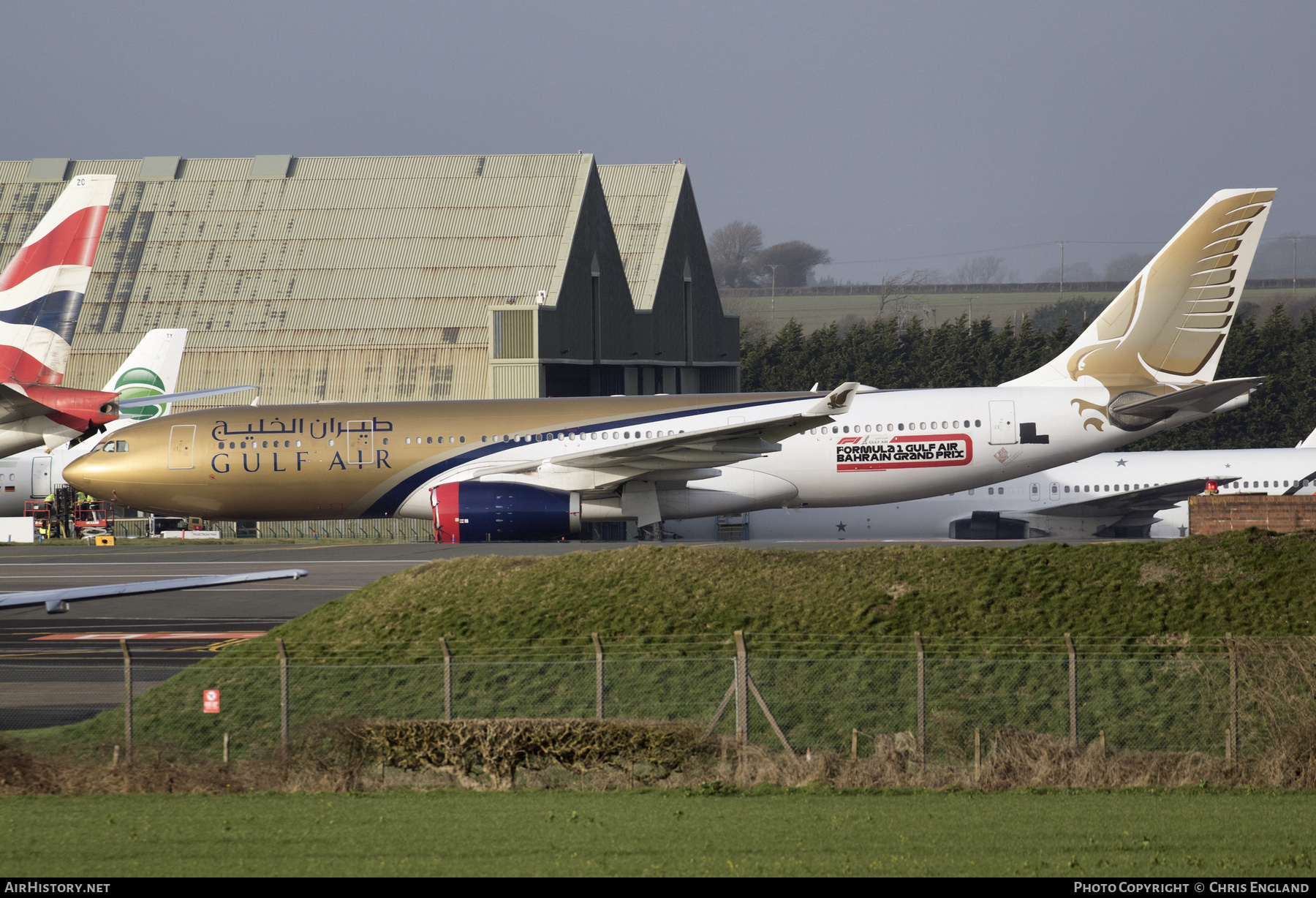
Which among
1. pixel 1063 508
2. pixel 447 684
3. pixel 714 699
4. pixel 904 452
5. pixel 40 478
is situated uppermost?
pixel 40 478

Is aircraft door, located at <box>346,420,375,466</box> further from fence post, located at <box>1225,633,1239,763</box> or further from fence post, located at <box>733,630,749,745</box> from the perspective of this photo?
fence post, located at <box>1225,633,1239,763</box>

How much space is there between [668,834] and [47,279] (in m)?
18.9

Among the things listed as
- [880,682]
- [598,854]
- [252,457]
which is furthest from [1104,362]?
[598,854]

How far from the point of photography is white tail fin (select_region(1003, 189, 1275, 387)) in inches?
1145

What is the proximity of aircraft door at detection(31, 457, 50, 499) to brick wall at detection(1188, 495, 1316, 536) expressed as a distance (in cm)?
4069

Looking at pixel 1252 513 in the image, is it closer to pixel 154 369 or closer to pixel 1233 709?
pixel 1233 709

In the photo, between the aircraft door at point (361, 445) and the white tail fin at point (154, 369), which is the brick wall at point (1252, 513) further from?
the white tail fin at point (154, 369)

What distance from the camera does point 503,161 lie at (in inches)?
2071

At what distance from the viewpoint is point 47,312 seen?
77.1 ft

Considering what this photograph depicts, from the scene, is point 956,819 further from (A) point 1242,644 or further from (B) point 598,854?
(A) point 1242,644

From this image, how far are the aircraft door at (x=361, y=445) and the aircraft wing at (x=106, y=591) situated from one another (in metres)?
13.3

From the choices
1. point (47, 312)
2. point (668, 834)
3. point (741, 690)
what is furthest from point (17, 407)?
point (668, 834)

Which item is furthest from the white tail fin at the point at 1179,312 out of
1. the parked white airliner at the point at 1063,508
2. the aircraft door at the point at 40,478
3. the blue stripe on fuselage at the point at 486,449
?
the aircraft door at the point at 40,478
